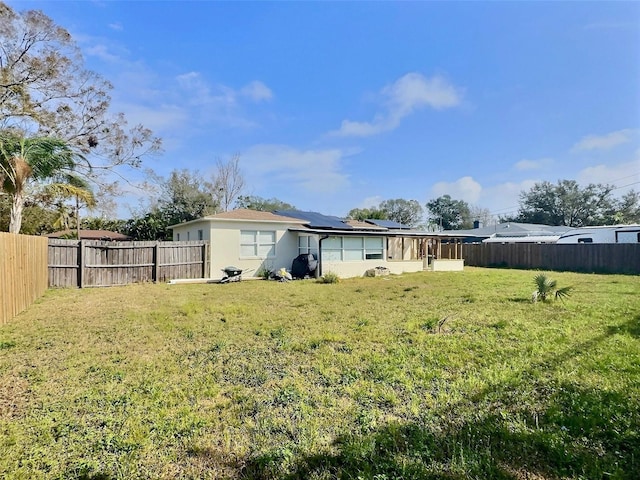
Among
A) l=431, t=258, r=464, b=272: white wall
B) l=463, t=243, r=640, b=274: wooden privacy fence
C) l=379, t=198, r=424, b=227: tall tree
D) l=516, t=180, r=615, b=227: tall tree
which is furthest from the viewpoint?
l=379, t=198, r=424, b=227: tall tree

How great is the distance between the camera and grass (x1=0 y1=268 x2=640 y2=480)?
243 centimetres

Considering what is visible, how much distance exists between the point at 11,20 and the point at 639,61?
2067 centimetres

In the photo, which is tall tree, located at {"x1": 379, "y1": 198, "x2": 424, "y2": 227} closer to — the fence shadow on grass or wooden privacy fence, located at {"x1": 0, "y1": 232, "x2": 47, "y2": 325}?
wooden privacy fence, located at {"x1": 0, "y1": 232, "x2": 47, "y2": 325}

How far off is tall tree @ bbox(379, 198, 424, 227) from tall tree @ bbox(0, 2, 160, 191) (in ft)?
128

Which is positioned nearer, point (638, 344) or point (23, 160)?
point (638, 344)

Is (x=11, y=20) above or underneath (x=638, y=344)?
above

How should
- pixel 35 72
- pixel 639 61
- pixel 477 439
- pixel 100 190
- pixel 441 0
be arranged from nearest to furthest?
pixel 477 439 → pixel 639 61 → pixel 441 0 → pixel 35 72 → pixel 100 190

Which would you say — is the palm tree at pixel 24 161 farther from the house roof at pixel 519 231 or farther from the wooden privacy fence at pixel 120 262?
the house roof at pixel 519 231

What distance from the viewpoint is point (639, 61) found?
4469 mm

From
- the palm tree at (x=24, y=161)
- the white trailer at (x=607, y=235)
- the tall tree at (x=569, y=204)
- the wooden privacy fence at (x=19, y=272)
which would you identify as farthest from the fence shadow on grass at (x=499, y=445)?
the tall tree at (x=569, y=204)

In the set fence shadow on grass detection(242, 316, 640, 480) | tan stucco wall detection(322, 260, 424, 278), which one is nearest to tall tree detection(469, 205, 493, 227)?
tan stucco wall detection(322, 260, 424, 278)

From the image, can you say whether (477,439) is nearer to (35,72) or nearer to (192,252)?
(192,252)

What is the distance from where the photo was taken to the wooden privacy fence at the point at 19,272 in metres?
6.20

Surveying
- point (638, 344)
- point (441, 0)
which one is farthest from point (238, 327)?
point (441, 0)
